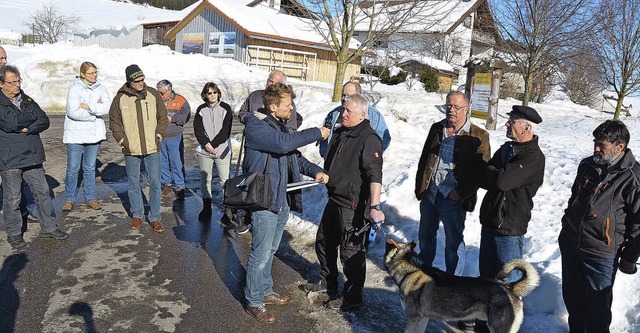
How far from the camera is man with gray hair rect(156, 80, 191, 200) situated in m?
7.38

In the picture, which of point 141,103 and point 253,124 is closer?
point 253,124

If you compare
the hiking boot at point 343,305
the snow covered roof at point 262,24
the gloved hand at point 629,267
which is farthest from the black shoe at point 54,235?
the snow covered roof at point 262,24

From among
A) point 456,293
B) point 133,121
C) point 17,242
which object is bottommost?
point 17,242

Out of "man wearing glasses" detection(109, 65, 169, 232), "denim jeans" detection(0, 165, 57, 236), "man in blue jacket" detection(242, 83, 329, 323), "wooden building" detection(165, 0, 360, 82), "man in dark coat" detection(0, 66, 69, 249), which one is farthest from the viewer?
"wooden building" detection(165, 0, 360, 82)

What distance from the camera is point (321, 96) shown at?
1786 cm

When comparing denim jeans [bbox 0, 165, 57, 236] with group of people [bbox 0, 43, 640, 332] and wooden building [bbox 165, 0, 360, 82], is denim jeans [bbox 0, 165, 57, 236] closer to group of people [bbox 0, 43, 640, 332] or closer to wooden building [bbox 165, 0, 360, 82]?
group of people [bbox 0, 43, 640, 332]

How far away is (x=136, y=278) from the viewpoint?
4473 mm

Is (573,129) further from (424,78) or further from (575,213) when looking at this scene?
(424,78)

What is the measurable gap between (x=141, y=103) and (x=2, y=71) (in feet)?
4.70

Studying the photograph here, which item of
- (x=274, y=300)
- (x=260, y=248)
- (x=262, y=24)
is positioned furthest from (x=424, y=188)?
(x=262, y=24)

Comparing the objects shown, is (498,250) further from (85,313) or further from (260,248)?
(85,313)

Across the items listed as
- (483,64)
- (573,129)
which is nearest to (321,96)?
(483,64)

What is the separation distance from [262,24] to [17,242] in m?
28.7

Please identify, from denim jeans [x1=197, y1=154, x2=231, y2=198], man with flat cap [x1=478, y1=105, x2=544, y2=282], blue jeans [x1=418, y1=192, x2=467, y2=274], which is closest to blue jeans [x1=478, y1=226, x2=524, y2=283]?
man with flat cap [x1=478, y1=105, x2=544, y2=282]
